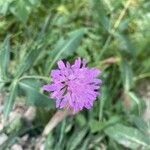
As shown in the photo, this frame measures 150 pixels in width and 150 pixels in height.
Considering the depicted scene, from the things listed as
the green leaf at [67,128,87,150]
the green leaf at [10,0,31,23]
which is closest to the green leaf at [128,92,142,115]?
the green leaf at [67,128,87,150]

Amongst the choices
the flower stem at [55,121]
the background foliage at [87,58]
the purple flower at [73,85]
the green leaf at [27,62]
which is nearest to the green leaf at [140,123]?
the background foliage at [87,58]

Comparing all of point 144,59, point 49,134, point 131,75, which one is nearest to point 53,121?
point 49,134

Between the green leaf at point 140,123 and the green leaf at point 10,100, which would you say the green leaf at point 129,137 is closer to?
the green leaf at point 140,123

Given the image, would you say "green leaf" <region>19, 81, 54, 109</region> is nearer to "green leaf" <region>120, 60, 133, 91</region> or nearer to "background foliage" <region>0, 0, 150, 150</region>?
"background foliage" <region>0, 0, 150, 150</region>

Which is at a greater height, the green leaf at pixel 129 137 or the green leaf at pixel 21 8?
the green leaf at pixel 21 8

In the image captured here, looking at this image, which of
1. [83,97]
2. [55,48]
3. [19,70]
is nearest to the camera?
[83,97]

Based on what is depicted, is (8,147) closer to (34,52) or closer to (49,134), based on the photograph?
(49,134)
